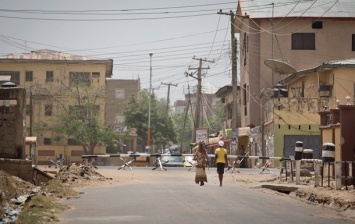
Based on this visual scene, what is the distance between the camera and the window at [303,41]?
6900 centimetres

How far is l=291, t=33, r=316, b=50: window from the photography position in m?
69.0

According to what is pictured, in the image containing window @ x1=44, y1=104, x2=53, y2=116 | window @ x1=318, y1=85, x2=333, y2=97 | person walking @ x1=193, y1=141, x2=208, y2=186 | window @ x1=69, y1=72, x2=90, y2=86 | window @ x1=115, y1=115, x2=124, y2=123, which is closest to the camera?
person walking @ x1=193, y1=141, x2=208, y2=186

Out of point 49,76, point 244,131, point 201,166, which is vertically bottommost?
point 201,166

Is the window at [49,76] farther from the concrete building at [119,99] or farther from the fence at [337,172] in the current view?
the fence at [337,172]

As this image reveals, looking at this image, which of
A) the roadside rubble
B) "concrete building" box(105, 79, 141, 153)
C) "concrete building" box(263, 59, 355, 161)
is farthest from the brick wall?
"concrete building" box(105, 79, 141, 153)

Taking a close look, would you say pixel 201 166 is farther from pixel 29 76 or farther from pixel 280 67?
pixel 29 76

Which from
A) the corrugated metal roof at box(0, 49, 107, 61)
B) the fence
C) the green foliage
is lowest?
the fence

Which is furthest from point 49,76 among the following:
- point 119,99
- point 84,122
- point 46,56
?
point 119,99

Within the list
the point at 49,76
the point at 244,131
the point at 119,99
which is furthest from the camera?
the point at 119,99

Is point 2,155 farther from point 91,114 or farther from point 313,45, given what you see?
point 91,114

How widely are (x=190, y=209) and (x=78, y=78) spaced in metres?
77.4

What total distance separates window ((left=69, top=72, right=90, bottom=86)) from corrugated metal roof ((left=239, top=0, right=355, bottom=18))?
2922 cm

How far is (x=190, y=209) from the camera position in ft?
63.5

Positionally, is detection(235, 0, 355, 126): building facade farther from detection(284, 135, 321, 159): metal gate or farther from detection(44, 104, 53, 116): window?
detection(44, 104, 53, 116): window
